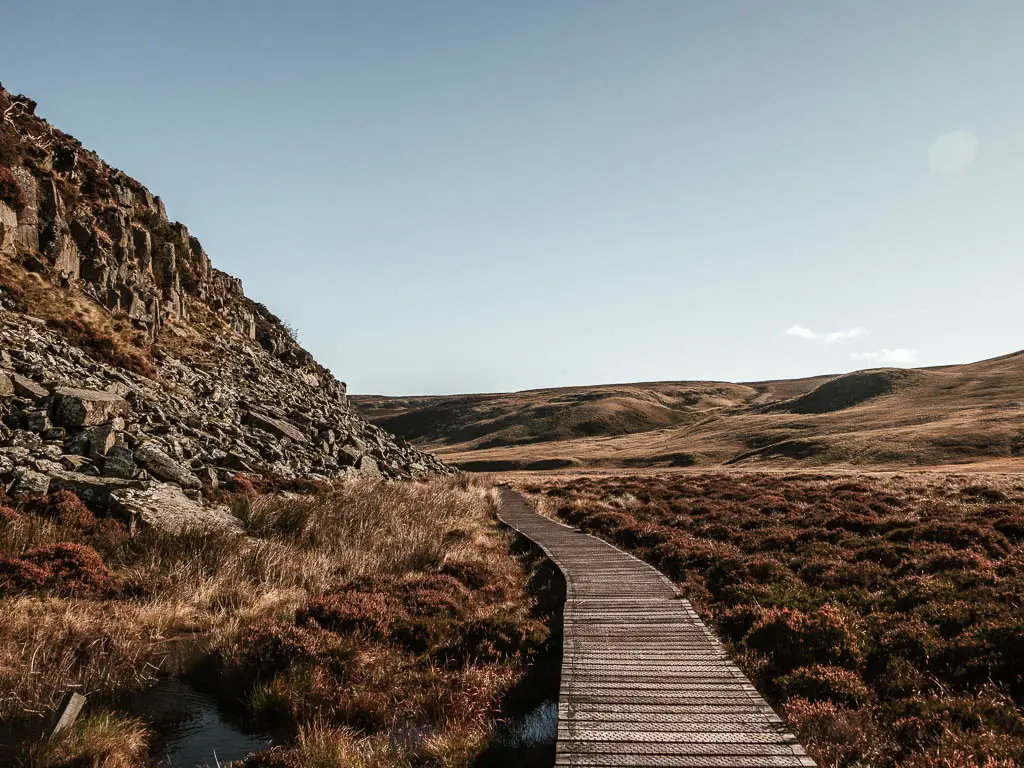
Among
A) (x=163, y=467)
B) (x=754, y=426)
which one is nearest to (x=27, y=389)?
(x=163, y=467)

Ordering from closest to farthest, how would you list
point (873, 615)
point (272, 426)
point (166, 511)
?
point (873, 615), point (166, 511), point (272, 426)

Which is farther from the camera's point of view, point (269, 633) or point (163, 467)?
point (163, 467)

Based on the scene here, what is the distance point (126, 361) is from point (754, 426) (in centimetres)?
10652

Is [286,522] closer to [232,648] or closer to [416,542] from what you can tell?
[416,542]

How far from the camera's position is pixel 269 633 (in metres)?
9.52

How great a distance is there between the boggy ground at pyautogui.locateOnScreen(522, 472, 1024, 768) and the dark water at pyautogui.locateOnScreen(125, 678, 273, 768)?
6.64m

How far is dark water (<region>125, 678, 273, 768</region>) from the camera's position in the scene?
271 inches

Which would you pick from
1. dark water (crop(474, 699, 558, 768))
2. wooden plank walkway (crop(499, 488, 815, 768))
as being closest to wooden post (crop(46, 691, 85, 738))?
dark water (crop(474, 699, 558, 768))

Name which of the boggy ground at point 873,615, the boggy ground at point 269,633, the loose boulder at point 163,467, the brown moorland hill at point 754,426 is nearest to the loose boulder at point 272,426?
the loose boulder at point 163,467

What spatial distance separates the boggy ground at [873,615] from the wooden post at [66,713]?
8.15m

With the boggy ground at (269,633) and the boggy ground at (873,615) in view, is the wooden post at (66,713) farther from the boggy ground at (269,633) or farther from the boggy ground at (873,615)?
the boggy ground at (873,615)

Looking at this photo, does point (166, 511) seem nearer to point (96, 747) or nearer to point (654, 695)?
point (96, 747)

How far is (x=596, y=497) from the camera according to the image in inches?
1399

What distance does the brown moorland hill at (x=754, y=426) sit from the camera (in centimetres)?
7419
